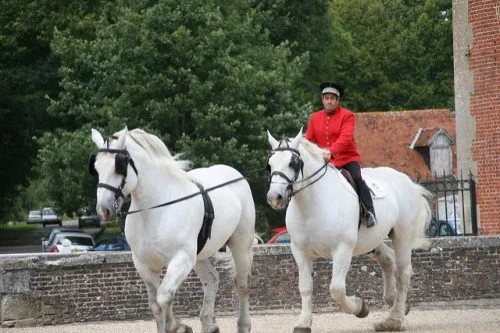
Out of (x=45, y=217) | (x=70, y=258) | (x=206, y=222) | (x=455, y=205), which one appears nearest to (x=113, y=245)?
(x=455, y=205)

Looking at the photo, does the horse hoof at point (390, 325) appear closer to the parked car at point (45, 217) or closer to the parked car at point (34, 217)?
the parked car at point (45, 217)

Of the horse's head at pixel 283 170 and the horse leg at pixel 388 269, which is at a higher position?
the horse's head at pixel 283 170

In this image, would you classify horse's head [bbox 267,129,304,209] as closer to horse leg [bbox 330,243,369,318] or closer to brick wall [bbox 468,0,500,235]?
horse leg [bbox 330,243,369,318]

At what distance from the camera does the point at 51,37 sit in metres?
49.7

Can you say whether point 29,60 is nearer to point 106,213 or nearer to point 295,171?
point 295,171

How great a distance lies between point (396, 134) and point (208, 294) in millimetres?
48089

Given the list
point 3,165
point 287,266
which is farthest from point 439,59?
point 287,266

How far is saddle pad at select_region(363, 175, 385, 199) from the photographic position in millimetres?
16172

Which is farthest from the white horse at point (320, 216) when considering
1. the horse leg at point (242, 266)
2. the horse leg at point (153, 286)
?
the horse leg at point (153, 286)

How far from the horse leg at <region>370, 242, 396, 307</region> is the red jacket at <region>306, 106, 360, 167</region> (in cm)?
149

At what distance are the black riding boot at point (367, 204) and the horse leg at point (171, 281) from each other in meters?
2.61

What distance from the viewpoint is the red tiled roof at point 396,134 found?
61625mm

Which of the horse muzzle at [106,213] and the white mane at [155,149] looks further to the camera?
the white mane at [155,149]

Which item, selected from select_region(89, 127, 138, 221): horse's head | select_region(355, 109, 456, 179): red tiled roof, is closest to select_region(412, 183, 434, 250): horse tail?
select_region(89, 127, 138, 221): horse's head
